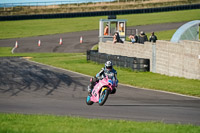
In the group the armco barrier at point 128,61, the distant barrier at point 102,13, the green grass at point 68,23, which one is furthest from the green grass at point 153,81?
the distant barrier at point 102,13

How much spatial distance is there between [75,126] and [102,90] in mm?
4122

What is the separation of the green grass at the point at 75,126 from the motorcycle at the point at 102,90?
9.36ft

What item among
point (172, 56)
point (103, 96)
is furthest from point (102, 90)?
point (172, 56)

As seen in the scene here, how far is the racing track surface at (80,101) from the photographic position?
42.7 ft

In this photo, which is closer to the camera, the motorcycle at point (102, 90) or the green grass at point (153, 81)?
the motorcycle at point (102, 90)

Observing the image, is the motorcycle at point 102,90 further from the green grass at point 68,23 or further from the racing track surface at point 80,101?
the green grass at point 68,23

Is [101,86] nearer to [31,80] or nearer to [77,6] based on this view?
[31,80]

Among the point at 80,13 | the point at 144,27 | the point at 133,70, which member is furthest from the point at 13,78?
the point at 80,13

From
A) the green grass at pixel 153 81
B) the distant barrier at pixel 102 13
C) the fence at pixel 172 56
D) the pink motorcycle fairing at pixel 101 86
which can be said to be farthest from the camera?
the distant barrier at pixel 102 13

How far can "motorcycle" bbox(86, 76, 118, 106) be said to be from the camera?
46.7ft

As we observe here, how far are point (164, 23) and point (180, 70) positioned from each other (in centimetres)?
3923

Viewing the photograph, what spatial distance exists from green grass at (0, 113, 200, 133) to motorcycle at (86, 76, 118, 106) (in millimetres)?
2852

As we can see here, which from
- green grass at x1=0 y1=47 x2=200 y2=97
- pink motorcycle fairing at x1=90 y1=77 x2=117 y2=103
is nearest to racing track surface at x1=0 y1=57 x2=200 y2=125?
pink motorcycle fairing at x1=90 y1=77 x2=117 y2=103

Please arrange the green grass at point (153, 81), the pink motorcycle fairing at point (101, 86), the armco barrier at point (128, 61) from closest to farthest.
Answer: the pink motorcycle fairing at point (101, 86) → the green grass at point (153, 81) → the armco barrier at point (128, 61)
